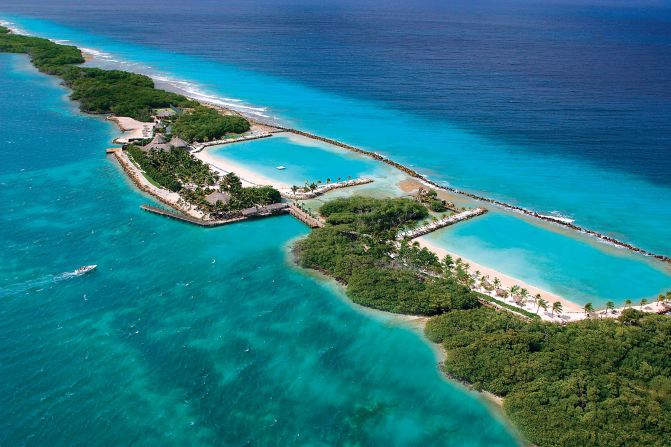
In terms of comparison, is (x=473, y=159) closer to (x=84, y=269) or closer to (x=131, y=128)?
(x=84, y=269)

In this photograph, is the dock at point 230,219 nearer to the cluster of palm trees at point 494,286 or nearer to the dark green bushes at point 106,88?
the cluster of palm trees at point 494,286

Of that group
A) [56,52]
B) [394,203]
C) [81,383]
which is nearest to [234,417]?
[81,383]

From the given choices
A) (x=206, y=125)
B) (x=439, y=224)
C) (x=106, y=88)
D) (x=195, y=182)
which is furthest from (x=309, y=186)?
(x=106, y=88)

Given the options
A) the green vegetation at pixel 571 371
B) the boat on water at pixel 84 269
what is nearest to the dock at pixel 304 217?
the green vegetation at pixel 571 371

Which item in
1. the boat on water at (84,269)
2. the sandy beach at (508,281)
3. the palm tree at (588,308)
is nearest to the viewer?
the palm tree at (588,308)

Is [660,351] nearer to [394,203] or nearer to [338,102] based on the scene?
[394,203]

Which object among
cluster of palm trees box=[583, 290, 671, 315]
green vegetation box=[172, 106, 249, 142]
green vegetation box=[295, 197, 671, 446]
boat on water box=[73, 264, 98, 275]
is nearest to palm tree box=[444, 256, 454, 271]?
green vegetation box=[295, 197, 671, 446]

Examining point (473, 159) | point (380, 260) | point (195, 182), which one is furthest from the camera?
point (473, 159)
